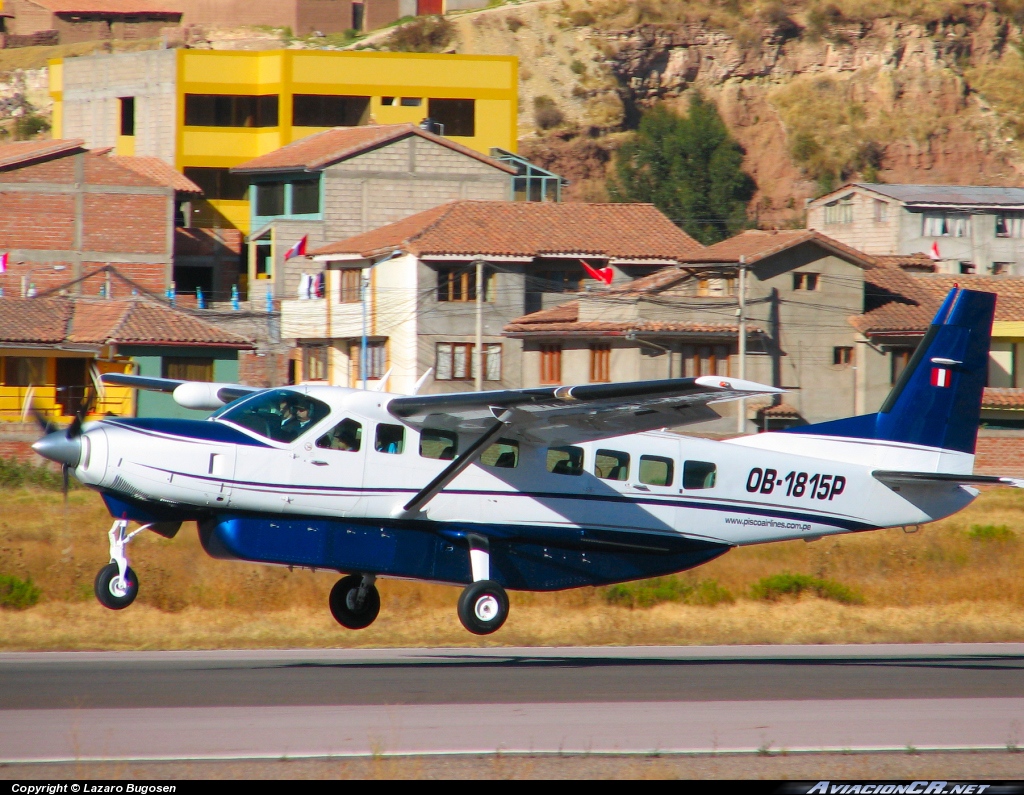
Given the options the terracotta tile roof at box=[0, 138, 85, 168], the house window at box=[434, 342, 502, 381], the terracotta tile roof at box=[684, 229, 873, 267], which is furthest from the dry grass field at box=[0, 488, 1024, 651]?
the terracotta tile roof at box=[0, 138, 85, 168]

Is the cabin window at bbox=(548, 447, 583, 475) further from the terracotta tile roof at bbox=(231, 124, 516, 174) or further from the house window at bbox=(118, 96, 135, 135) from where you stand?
the house window at bbox=(118, 96, 135, 135)

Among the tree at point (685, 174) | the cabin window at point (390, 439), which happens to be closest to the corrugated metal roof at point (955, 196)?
the tree at point (685, 174)

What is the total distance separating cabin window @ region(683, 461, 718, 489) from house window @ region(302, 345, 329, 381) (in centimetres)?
3919

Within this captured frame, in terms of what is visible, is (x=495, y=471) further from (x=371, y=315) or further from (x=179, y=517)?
(x=371, y=315)

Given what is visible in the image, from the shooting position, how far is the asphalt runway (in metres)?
11.3

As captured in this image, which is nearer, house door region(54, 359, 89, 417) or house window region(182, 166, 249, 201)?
house door region(54, 359, 89, 417)

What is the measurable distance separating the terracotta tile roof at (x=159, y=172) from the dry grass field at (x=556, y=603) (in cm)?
3621

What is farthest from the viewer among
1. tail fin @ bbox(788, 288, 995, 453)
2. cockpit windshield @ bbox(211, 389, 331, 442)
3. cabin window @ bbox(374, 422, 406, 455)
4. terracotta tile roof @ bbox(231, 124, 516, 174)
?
terracotta tile roof @ bbox(231, 124, 516, 174)

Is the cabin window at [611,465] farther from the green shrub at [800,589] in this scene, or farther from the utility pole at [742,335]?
the utility pole at [742,335]

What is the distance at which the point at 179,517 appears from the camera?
15672 millimetres

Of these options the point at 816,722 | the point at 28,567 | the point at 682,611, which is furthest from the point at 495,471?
the point at 28,567

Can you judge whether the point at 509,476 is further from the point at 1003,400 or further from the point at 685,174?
the point at 685,174

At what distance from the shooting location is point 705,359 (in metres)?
49.8

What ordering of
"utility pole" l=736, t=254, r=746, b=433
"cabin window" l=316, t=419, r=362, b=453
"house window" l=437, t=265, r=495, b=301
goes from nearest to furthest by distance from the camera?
"cabin window" l=316, t=419, r=362, b=453
"utility pole" l=736, t=254, r=746, b=433
"house window" l=437, t=265, r=495, b=301
